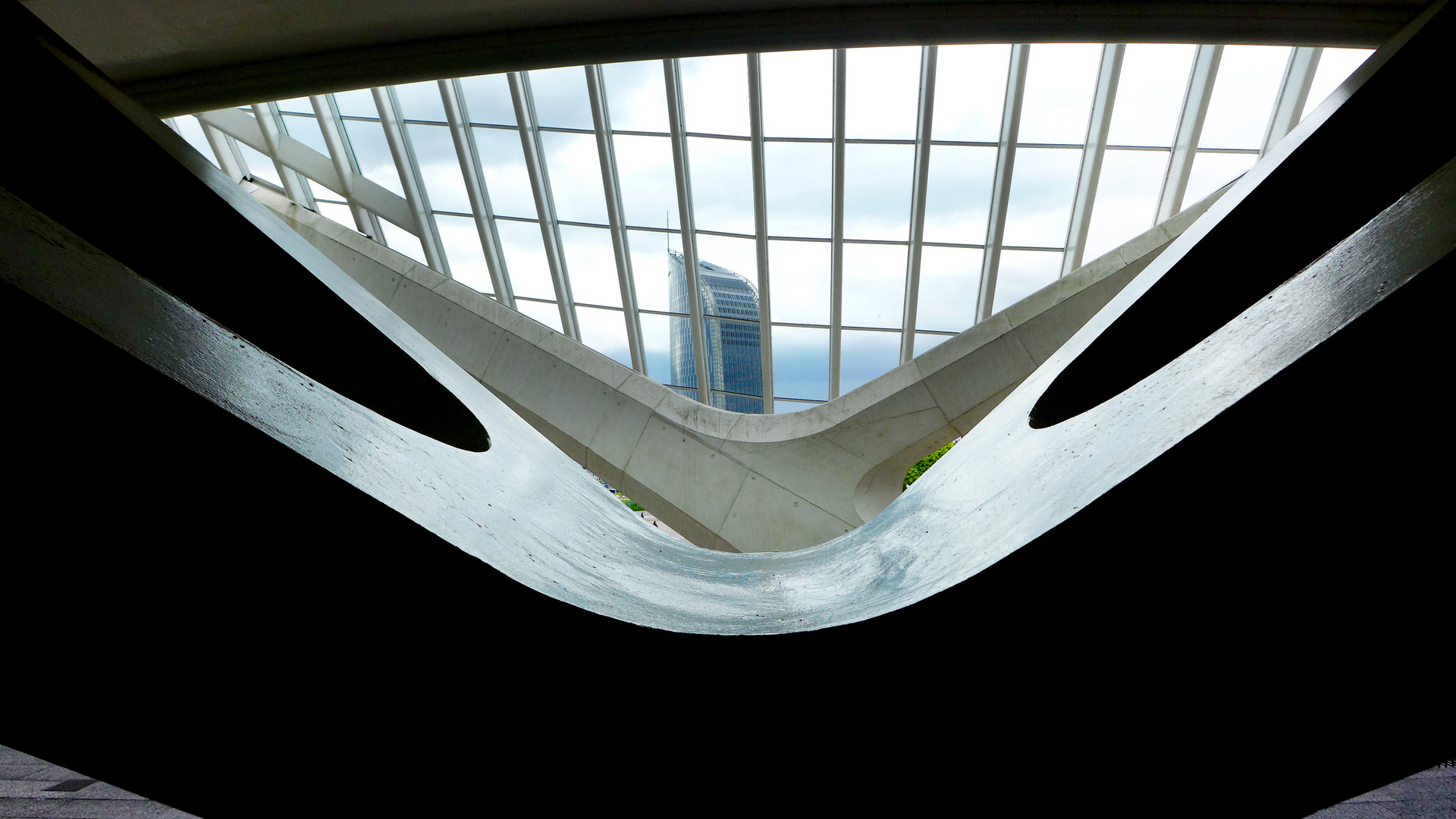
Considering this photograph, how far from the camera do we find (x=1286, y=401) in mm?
1968

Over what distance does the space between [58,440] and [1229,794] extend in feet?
12.6

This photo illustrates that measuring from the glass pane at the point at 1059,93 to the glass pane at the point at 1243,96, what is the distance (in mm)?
2644

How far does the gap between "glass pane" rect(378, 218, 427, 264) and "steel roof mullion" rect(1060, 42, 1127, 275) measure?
1945cm

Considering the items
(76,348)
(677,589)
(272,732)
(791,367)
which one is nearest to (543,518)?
(677,589)

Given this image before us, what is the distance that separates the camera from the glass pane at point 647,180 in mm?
19750

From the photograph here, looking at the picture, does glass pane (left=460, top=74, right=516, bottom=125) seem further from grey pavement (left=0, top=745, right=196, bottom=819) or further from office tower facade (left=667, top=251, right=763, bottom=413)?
grey pavement (left=0, top=745, right=196, bottom=819)

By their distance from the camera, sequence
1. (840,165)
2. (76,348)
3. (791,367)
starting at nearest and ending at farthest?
(76,348)
(840,165)
(791,367)

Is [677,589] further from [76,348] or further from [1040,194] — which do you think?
[1040,194]

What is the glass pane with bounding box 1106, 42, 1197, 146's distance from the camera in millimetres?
16484

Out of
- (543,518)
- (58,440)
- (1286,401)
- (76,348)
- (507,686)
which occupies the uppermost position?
(543,518)

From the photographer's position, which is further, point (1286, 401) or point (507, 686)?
point (507, 686)

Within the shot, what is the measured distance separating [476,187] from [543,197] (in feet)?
7.03

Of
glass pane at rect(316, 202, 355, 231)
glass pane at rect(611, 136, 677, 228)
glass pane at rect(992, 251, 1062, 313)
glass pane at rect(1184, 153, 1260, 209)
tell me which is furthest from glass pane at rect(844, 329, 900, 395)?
glass pane at rect(316, 202, 355, 231)

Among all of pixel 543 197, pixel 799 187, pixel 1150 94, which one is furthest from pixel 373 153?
pixel 1150 94
